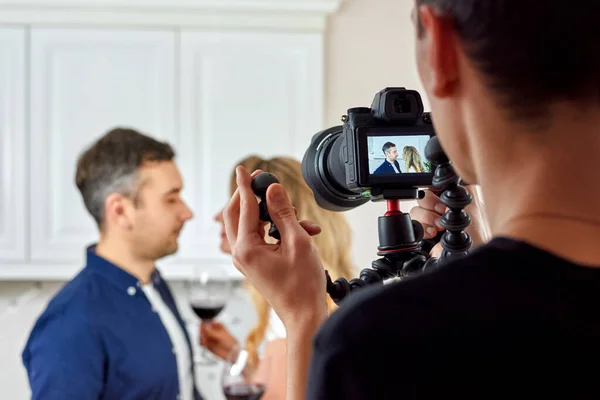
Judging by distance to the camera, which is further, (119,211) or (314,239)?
(119,211)

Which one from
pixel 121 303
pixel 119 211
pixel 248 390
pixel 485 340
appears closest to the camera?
pixel 485 340

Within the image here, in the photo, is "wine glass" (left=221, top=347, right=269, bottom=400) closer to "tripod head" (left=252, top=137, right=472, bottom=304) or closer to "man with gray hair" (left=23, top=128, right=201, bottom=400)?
"man with gray hair" (left=23, top=128, right=201, bottom=400)

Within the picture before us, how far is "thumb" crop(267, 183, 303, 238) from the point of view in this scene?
659 mm

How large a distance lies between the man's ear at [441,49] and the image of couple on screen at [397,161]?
26 centimetres

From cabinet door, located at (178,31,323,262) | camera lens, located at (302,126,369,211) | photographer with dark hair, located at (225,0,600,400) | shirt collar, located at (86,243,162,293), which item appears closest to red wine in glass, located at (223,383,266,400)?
shirt collar, located at (86,243,162,293)

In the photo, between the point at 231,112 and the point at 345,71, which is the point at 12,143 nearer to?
the point at 231,112

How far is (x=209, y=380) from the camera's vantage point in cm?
296

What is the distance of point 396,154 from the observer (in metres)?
0.70

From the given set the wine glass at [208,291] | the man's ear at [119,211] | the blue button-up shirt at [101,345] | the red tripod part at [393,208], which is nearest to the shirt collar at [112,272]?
the blue button-up shirt at [101,345]

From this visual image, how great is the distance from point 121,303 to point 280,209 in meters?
1.50

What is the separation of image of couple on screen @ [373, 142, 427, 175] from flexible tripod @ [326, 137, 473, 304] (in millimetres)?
21

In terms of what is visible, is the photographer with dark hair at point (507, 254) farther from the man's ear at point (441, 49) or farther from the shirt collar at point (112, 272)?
the shirt collar at point (112, 272)

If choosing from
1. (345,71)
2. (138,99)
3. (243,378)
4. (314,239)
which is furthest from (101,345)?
(345,71)

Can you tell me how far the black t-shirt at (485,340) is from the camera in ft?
1.19
